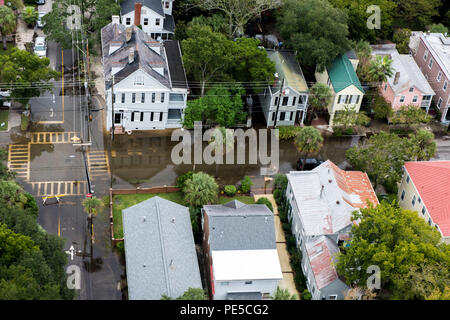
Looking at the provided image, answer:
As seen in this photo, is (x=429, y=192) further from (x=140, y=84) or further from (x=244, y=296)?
(x=140, y=84)

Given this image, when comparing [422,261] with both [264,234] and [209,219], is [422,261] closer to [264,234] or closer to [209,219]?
[264,234]

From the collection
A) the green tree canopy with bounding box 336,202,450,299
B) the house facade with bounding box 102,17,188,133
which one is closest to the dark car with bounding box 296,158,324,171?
the house facade with bounding box 102,17,188,133

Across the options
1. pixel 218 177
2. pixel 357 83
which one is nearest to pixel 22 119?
pixel 218 177

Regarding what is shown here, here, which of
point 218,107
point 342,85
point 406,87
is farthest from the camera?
point 406,87

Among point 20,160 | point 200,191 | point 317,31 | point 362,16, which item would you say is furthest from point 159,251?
point 362,16

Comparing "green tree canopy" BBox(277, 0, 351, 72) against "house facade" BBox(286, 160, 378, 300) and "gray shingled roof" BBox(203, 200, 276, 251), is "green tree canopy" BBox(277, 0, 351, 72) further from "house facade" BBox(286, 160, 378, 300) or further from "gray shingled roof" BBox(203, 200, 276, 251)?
"gray shingled roof" BBox(203, 200, 276, 251)

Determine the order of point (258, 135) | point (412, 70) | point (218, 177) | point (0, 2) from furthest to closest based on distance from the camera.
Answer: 1. point (0, 2)
2. point (412, 70)
3. point (258, 135)
4. point (218, 177)
